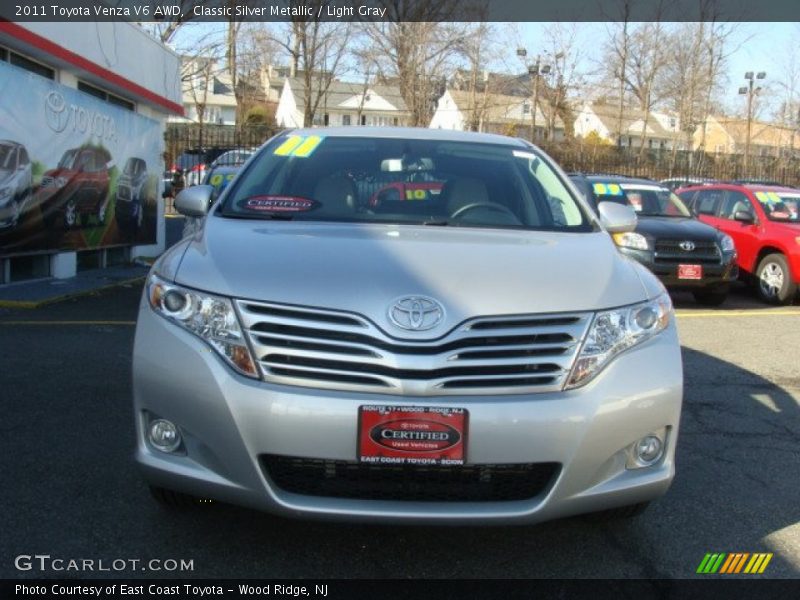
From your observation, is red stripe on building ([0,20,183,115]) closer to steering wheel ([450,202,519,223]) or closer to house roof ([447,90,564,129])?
steering wheel ([450,202,519,223])

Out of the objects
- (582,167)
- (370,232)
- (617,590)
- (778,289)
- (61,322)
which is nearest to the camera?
(617,590)

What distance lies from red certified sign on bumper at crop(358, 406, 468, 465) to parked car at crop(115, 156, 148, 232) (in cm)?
1063

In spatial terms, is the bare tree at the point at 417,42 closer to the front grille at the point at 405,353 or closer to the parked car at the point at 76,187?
the parked car at the point at 76,187

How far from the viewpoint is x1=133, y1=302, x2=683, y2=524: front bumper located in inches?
108

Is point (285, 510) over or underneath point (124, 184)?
underneath

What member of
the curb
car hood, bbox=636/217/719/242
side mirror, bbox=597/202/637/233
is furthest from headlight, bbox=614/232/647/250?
the curb

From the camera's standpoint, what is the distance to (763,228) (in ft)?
38.2

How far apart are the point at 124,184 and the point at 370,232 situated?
9.99m

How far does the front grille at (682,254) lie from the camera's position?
34.4 feet

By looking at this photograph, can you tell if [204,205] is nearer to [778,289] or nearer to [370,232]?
[370,232]

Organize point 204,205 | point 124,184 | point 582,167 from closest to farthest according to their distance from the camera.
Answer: point 204,205
point 124,184
point 582,167

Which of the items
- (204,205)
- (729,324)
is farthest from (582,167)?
(204,205)

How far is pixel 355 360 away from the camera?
2.78 m

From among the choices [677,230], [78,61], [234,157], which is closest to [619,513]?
[677,230]
